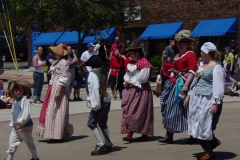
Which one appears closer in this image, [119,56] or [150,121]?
[150,121]

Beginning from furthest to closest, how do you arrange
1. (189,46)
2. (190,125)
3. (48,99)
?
(48,99) → (189,46) → (190,125)

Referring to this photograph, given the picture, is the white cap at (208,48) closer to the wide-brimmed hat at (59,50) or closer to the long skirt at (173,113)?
the long skirt at (173,113)

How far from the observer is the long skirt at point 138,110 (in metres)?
8.95

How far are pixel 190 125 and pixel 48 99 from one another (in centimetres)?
294

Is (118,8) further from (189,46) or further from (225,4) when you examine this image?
(189,46)

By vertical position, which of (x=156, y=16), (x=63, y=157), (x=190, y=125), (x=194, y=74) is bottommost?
(x=63, y=157)

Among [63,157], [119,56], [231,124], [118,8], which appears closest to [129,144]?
[63,157]

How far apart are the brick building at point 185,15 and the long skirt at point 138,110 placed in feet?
51.0

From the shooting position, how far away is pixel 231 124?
1098 centimetres

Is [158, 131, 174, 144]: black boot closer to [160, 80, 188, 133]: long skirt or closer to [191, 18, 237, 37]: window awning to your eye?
[160, 80, 188, 133]: long skirt

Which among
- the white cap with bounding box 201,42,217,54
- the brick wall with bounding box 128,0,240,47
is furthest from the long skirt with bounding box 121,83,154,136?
the brick wall with bounding box 128,0,240,47

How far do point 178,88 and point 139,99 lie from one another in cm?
72

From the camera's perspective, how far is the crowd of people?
733 centimetres

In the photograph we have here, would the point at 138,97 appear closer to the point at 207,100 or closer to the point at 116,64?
the point at 207,100
